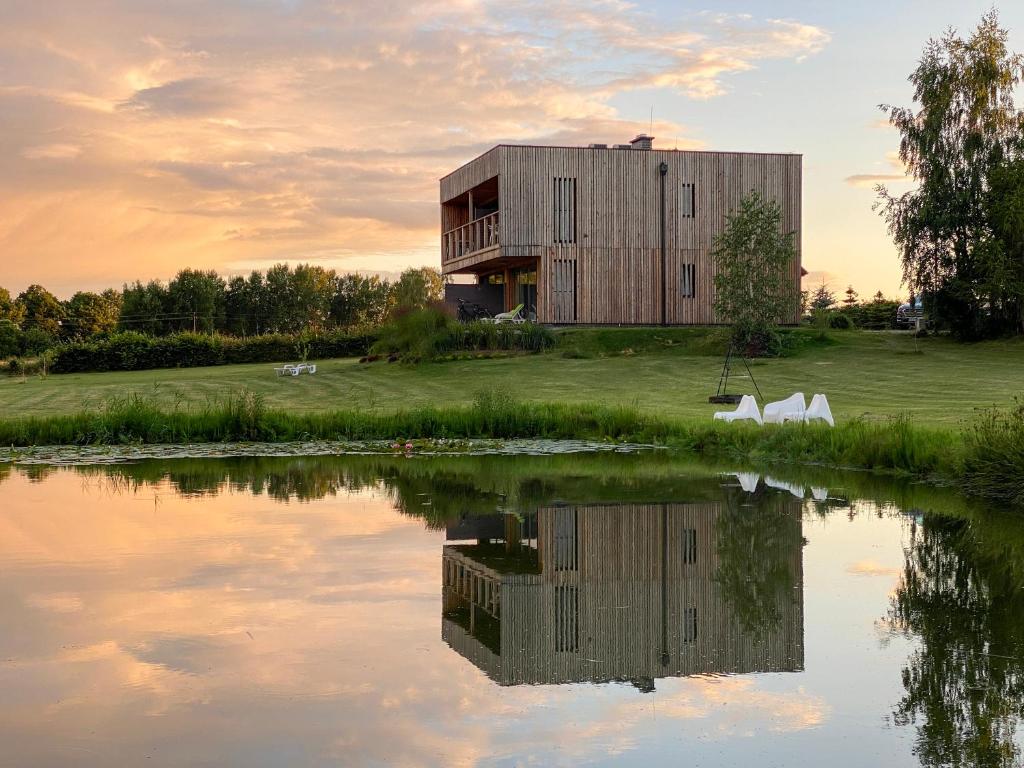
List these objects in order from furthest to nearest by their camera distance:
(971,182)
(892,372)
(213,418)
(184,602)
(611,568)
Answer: (971,182), (892,372), (213,418), (611,568), (184,602)

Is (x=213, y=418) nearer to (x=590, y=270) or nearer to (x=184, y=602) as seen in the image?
(x=184, y=602)

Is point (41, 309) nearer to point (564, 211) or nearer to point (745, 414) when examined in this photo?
point (564, 211)

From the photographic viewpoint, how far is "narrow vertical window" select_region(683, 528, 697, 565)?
8.81 meters

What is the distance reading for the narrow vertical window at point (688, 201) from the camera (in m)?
42.6

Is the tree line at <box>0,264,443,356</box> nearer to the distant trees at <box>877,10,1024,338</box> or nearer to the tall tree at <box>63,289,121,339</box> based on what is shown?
the tall tree at <box>63,289,121,339</box>

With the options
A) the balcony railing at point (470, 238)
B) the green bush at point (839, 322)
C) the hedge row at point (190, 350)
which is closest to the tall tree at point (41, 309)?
the hedge row at point (190, 350)

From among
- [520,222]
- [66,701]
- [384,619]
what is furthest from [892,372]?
[66,701]

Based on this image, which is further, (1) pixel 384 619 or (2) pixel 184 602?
(2) pixel 184 602

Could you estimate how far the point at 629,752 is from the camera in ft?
15.9

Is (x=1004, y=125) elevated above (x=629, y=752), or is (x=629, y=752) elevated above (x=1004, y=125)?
(x=1004, y=125)

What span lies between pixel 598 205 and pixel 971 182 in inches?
504

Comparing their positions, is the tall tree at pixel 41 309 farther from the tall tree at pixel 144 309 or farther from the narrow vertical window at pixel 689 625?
the narrow vertical window at pixel 689 625

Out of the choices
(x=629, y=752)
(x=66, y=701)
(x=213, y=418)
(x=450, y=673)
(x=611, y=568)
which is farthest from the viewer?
(x=213, y=418)

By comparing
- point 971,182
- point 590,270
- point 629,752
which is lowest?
point 629,752
